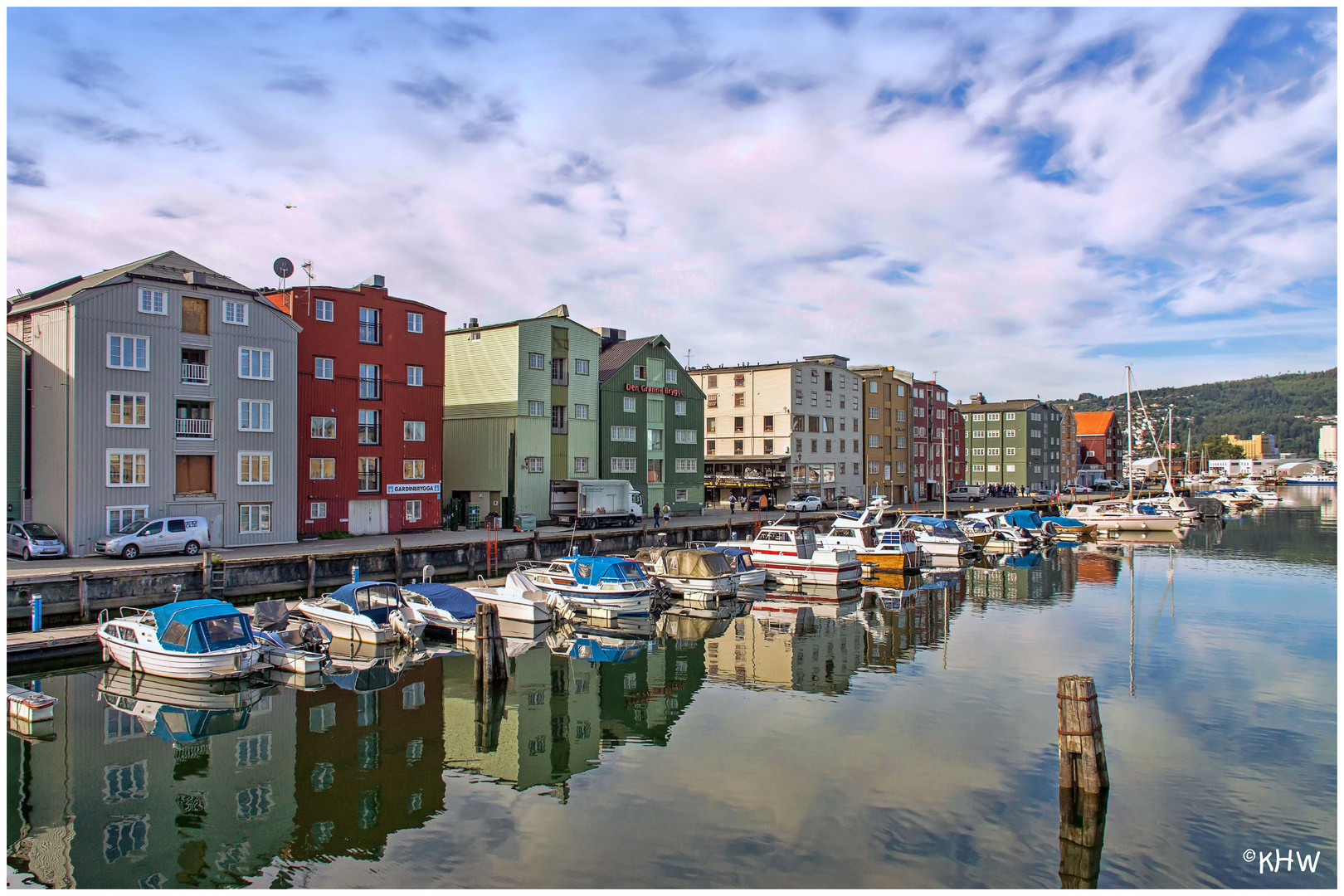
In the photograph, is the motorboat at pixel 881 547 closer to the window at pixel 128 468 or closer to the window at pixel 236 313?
the window at pixel 236 313

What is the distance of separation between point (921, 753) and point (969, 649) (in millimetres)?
12200

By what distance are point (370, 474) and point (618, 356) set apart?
23991 mm

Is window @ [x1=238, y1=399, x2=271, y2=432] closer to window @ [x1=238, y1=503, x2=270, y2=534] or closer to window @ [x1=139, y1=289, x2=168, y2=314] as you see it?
window @ [x1=238, y1=503, x2=270, y2=534]

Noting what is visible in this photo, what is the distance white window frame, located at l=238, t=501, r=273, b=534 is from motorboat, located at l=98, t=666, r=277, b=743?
17.5 metres

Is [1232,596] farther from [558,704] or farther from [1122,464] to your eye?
[1122,464]

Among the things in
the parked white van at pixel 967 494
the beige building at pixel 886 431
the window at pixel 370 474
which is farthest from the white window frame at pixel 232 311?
the parked white van at pixel 967 494

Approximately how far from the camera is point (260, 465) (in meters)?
44.0

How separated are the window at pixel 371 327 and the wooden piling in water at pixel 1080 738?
44691mm

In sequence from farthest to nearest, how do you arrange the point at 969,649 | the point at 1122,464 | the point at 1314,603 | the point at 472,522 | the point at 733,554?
the point at 1122,464
the point at 472,522
the point at 733,554
the point at 1314,603
the point at 969,649

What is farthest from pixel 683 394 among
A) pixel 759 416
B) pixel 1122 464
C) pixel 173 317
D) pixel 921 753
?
pixel 1122 464

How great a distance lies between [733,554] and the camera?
45375 mm

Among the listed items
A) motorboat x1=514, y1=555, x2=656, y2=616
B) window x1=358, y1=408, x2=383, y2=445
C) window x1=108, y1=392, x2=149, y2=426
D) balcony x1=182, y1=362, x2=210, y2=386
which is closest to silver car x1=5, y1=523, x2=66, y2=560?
A: window x1=108, y1=392, x2=149, y2=426

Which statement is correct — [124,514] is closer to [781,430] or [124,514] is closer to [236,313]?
[236,313]

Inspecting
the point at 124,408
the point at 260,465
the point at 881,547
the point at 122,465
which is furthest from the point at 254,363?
the point at 881,547
